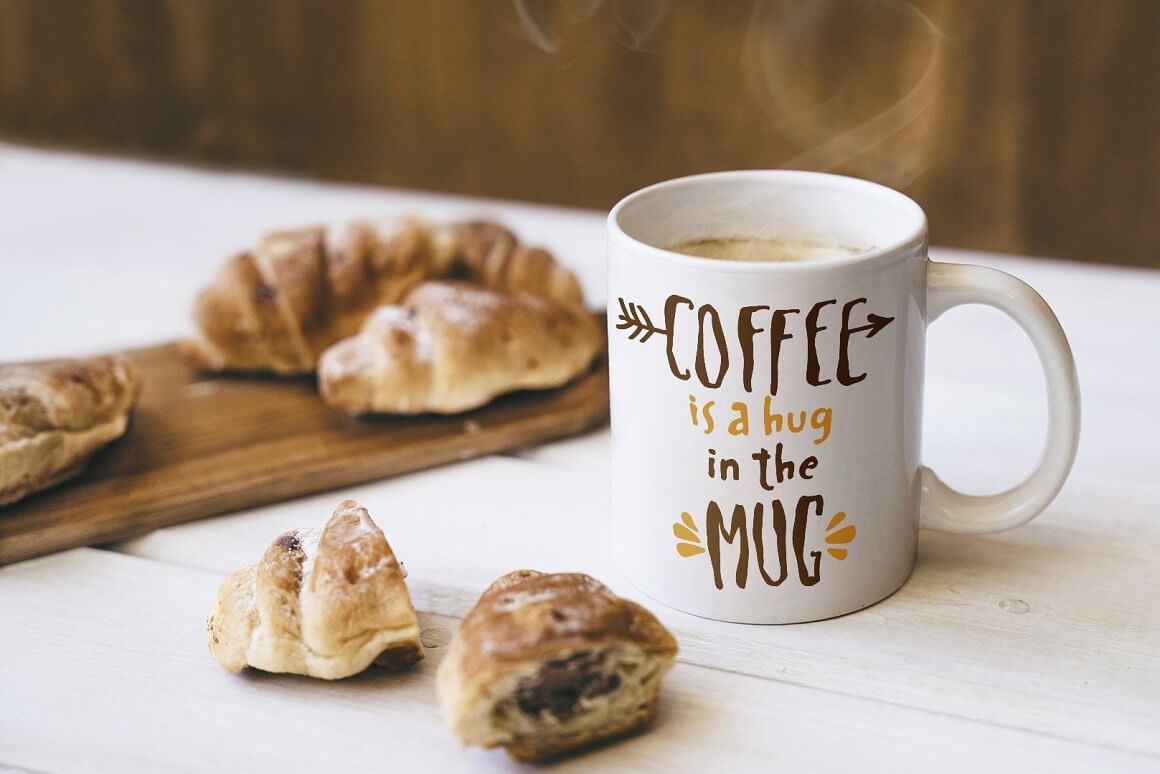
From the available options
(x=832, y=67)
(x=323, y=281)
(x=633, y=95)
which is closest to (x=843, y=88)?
(x=832, y=67)

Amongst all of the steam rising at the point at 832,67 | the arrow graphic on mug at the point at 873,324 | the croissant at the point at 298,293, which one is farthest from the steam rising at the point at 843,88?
the arrow graphic on mug at the point at 873,324

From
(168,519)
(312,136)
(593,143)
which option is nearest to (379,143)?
(312,136)

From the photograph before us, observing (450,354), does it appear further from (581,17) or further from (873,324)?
(581,17)

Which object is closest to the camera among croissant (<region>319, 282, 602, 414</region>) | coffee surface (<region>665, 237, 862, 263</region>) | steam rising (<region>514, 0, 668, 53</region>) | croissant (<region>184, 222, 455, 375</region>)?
coffee surface (<region>665, 237, 862, 263</region>)

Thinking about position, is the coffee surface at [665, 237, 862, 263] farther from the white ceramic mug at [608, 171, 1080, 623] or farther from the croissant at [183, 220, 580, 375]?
the croissant at [183, 220, 580, 375]

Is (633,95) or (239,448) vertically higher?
(633,95)

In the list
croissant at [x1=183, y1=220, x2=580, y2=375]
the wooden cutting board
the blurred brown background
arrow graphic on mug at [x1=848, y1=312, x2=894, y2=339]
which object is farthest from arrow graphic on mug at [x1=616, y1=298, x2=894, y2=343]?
the blurred brown background
